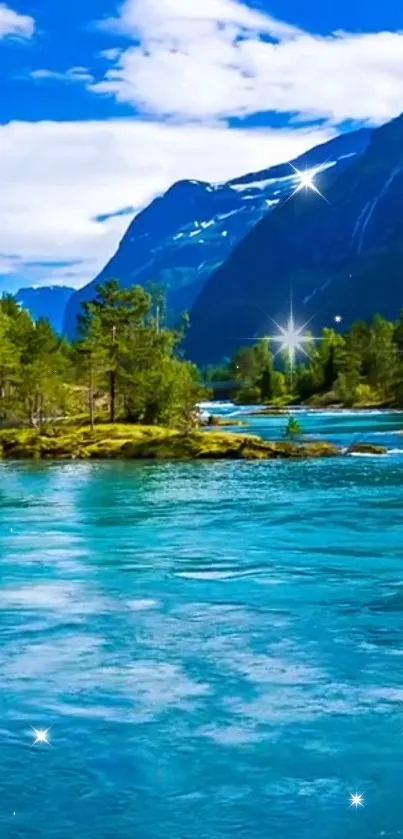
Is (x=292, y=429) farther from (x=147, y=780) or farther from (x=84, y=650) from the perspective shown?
(x=147, y=780)

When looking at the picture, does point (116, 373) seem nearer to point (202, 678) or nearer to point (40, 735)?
point (202, 678)

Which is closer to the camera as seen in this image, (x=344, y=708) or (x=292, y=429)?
(x=344, y=708)

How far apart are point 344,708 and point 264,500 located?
90.5ft

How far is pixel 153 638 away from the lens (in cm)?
1998

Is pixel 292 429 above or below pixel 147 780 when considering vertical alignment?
above

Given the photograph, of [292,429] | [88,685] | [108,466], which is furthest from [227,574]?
[292,429]

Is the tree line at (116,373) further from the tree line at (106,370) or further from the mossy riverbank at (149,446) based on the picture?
the mossy riverbank at (149,446)

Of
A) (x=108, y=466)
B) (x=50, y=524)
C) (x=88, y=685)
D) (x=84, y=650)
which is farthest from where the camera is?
(x=108, y=466)

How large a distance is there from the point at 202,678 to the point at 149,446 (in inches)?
2036

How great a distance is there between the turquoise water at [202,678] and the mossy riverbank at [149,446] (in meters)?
28.9

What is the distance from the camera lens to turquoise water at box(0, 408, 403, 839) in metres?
12.4

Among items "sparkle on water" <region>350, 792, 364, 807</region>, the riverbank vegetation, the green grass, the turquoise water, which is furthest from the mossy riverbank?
the riverbank vegetation

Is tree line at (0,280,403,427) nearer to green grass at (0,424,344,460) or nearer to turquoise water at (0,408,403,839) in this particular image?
green grass at (0,424,344,460)

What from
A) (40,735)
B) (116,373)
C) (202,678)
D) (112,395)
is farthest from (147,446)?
(40,735)
